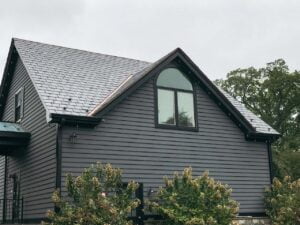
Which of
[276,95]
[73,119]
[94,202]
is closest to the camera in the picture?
[94,202]

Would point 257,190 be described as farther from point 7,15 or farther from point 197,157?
point 7,15

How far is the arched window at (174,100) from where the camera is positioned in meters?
17.2

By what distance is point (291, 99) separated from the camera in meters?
45.2

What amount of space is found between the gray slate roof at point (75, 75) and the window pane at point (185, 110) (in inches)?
68.8

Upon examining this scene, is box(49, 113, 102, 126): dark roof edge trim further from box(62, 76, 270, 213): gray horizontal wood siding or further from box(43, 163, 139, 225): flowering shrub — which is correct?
box(43, 163, 139, 225): flowering shrub

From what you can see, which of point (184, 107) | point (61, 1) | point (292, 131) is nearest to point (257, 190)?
point (184, 107)

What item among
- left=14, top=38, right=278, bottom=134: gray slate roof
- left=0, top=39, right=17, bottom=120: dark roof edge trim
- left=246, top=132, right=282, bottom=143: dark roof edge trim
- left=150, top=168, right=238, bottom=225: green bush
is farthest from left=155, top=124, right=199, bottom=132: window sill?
left=0, top=39, right=17, bottom=120: dark roof edge trim

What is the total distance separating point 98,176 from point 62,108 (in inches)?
113

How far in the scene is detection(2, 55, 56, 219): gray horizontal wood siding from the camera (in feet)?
49.3

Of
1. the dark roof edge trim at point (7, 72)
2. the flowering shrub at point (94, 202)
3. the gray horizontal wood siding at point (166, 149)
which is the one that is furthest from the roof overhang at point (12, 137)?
the flowering shrub at point (94, 202)

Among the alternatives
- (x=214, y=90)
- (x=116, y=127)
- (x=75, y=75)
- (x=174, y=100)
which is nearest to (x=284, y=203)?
(x=214, y=90)

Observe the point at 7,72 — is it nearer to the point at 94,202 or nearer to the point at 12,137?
the point at 12,137

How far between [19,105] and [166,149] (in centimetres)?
678

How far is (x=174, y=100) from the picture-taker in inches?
685
